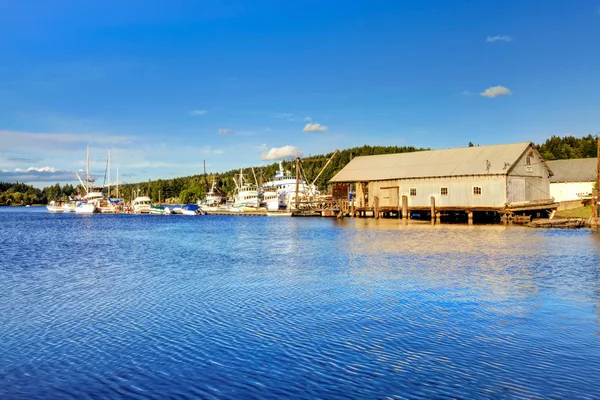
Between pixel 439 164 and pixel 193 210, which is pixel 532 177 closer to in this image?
pixel 439 164

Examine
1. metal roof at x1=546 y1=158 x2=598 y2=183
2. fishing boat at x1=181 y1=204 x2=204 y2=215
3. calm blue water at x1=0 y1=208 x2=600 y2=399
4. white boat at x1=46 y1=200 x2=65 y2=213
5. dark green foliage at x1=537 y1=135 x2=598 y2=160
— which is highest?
dark green foliage at x1=537 y1=135 x2=598 y2=160

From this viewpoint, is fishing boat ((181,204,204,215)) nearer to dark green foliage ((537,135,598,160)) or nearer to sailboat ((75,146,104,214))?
sailboat ((75,146,104,214))

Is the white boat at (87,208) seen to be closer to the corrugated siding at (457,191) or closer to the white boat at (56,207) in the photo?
the white boat at (56,207)

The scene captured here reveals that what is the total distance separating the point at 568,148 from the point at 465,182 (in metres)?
69.3

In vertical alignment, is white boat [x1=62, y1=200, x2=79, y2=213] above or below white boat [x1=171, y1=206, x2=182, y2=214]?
above

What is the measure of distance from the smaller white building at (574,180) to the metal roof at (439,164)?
19755mm

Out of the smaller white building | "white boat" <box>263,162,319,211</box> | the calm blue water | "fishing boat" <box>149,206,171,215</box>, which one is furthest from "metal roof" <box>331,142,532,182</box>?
"fishing boat" <box>149,206,171,215</box>

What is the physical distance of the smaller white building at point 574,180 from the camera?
81.0 m

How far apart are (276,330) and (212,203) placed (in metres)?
128

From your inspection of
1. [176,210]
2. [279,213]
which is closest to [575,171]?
[279,213]

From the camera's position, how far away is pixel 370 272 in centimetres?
2661

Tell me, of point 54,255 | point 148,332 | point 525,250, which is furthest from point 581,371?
point 54,255

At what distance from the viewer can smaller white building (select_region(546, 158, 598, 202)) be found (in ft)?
→ 266

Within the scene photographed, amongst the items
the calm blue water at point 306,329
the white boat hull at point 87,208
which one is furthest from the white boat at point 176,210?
the calm blue water at point 306,329
